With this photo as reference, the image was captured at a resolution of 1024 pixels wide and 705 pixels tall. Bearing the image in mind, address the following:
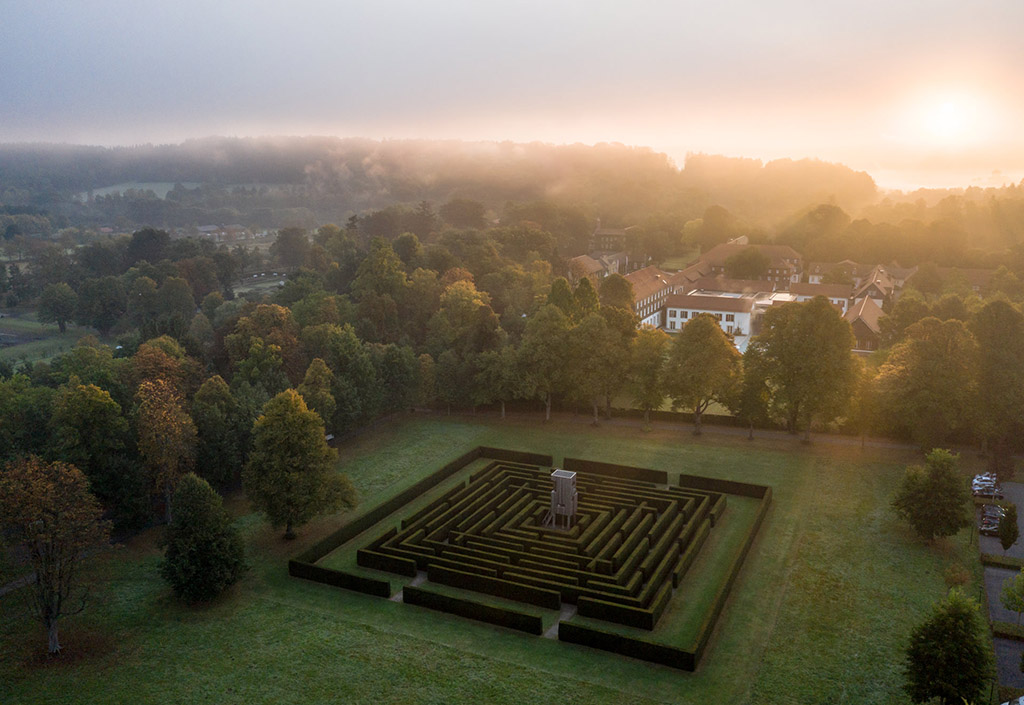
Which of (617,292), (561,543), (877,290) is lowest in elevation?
(561,543)

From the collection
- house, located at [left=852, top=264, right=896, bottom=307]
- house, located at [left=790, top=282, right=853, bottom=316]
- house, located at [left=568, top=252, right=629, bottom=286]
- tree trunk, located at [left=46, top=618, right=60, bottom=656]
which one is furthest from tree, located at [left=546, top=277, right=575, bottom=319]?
house, located at [left=852, top=264, right=896, bottom=307]

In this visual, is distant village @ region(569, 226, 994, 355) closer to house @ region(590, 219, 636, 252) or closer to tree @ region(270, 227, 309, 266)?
house @ region(590, 219, 636, 252)

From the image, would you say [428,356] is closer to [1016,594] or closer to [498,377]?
[498,377]

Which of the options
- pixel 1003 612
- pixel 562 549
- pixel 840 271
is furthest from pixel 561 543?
pixel 840 271

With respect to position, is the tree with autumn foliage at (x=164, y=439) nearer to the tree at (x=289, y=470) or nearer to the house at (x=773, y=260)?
the tree at (x=289, y=470)

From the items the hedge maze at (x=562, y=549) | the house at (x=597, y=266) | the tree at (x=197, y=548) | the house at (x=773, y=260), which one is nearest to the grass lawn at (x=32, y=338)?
the tree at (x=197, y=548)
